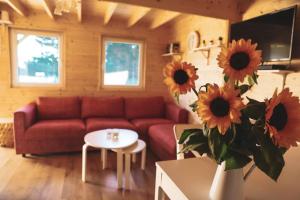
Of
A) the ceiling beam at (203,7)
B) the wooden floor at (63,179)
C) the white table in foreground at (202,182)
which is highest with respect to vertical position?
the ceiling beam at (203,7)

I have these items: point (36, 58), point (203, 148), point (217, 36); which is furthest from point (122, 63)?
point (203, 148)

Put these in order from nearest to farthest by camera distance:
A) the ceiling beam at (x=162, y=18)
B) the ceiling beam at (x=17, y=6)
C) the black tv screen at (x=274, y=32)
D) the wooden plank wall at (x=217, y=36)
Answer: the black tv screen at (x=274, y=32) → the wooden plank wall at (x=217, y=36) → the ceiling beam at (x=17, y=6) → the ceiling beam at (x=162, y=18)

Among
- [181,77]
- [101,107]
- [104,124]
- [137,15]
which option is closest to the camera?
[181,77]

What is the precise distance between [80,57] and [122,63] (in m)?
0.80

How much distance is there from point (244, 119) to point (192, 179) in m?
0.45

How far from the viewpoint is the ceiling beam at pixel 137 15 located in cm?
330

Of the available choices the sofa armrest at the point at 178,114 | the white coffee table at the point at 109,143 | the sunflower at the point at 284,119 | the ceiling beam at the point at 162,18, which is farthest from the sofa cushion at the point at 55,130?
the sunflower at the point at 284,119

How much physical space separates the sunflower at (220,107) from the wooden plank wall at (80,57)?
148 inches

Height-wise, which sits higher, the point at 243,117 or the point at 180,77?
the point at 180,77

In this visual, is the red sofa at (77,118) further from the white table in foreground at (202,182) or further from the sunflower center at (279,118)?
the sunflower center at (279,118)

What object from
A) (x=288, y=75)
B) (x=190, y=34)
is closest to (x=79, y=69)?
(x=190, y=34)

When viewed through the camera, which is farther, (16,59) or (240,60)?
(16,59)

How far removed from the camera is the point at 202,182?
1.02 metres

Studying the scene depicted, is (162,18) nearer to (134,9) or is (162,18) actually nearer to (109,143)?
(134,9)
